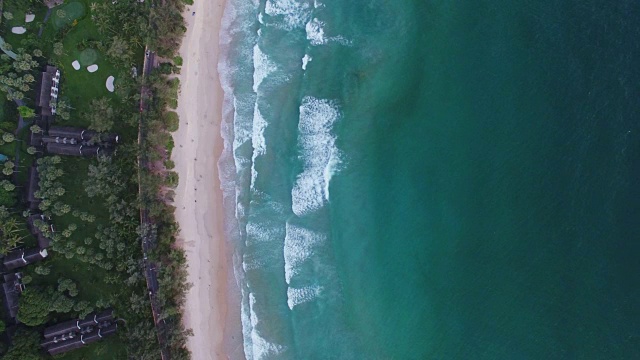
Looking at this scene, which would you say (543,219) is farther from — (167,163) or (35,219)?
(35,219)

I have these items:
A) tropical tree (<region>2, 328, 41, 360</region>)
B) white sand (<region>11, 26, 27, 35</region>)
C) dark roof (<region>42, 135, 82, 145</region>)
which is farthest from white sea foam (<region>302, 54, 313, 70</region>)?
tropical tree (<region>2, 328, 41, 360</region>)

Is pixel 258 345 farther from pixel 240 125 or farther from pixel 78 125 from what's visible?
pixel 78 125

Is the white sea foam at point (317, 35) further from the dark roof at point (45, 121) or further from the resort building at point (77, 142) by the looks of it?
the dark roof at point (45, 121)

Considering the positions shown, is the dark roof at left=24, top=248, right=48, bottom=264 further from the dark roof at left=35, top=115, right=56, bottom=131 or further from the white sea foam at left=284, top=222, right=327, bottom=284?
the white sea foam at left=284, top=222, right=327, bottom=284

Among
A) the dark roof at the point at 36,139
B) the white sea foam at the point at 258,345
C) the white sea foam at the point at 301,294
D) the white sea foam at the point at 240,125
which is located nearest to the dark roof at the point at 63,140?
the dark roof at the point at 36,139

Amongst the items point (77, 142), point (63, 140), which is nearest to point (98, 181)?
point (77, 142)

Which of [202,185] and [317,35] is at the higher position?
[317,35]
